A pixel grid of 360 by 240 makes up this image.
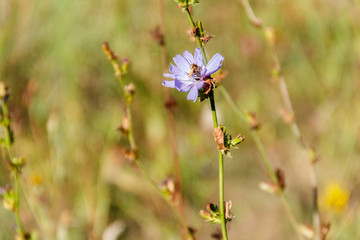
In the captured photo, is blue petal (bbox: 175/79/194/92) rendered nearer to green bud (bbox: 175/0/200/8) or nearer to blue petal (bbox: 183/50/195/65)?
blue petal (bbox: 183/50/195/65)

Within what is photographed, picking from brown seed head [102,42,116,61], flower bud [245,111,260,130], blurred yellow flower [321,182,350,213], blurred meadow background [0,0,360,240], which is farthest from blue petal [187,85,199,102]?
blurred yellow flower [321,182,350,213]

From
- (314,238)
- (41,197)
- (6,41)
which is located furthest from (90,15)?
(314,238)

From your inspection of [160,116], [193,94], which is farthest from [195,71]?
[160,116]

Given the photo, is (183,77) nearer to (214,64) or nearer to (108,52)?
(214,64)

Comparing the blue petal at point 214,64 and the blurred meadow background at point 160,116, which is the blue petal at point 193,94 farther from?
the blurred meadow background at point 160,116

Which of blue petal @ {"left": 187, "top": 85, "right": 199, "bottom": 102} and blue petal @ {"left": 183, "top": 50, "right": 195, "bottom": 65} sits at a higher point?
blue petal @ {"left": 183, "top": 50, "right": 195, "bottom": 65}

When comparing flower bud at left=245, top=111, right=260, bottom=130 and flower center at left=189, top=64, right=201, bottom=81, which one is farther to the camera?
flower bud at left=245, top=111, right=260, bottom=130
